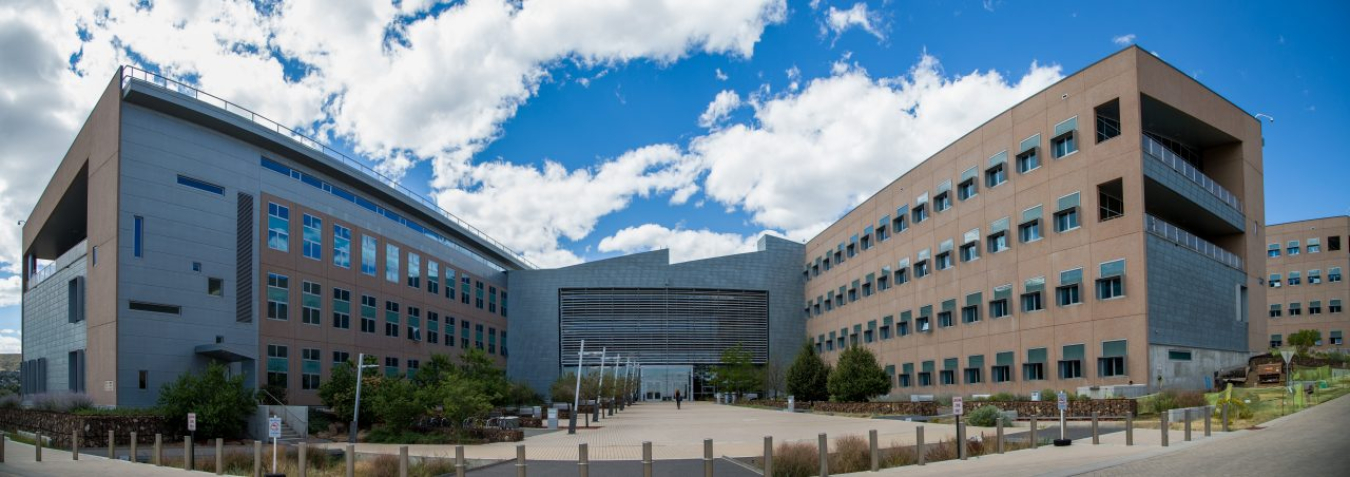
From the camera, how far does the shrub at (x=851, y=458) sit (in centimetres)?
1906

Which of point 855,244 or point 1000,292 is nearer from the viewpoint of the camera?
point 1000,292

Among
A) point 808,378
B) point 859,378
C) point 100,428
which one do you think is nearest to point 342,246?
point 100,428

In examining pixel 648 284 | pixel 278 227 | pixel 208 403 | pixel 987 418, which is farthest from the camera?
pixel 648 284

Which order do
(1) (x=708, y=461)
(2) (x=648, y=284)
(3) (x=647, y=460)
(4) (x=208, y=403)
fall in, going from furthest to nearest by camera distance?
1. (2) (x=648, y=284)
2. (4) (x=208, y=403)
3. (1) (x=708, y=461)
4. (3) (x=647, y=460)

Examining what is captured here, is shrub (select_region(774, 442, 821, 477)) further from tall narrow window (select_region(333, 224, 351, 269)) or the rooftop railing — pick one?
tall narrow window (select_region(333, 224, 351, 269))

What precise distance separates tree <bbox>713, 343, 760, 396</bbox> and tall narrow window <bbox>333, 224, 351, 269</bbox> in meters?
43.1

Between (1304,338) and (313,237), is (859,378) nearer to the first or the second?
(313,237)

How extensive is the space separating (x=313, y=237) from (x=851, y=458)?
39.8m

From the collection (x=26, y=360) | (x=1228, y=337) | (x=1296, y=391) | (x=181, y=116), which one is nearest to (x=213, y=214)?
(x=181, y=116)

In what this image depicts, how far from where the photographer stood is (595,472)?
20.1 m

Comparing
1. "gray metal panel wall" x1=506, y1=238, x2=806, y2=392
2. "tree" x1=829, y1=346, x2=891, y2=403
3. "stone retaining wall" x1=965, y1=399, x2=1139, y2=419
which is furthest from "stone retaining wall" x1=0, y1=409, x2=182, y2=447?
"gray metal panel wall" x1=506, y1=238, x2=806, y2=392

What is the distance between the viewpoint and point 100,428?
33156 mm

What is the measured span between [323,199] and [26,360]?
87.9 ft

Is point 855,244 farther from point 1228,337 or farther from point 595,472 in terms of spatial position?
point 595,472
